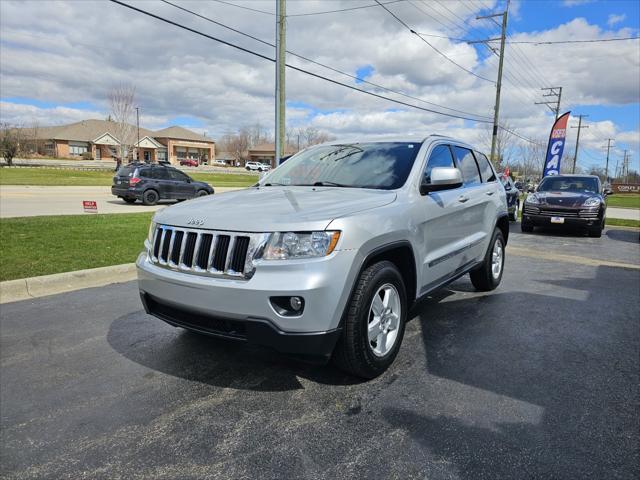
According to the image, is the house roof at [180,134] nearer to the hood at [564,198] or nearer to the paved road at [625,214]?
the paved road at [625,214]

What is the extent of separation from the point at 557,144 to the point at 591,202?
15763 millimetres

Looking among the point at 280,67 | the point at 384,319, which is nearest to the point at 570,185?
the point at 280,67

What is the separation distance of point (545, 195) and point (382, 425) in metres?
11.4

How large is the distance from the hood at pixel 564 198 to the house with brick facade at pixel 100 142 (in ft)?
227

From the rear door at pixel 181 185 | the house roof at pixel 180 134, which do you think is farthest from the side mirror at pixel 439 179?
the house roof at pixel 180 134

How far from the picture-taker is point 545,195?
1230 cm

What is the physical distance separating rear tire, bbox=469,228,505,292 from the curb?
4687mm

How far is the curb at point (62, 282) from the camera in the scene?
5.46 meters

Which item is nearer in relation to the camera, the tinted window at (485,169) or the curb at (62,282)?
the curb at (62,282)

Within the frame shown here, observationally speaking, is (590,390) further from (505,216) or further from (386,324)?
(505,216)

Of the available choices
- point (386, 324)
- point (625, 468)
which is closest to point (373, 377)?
point (386, 324)

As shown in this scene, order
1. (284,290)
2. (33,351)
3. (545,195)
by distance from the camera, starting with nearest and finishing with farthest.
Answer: (284,290) < (33,351) < (545,195)

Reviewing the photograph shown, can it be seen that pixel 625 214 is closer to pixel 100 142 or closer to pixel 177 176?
pixel 177 176

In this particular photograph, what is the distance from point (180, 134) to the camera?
9300 cm
